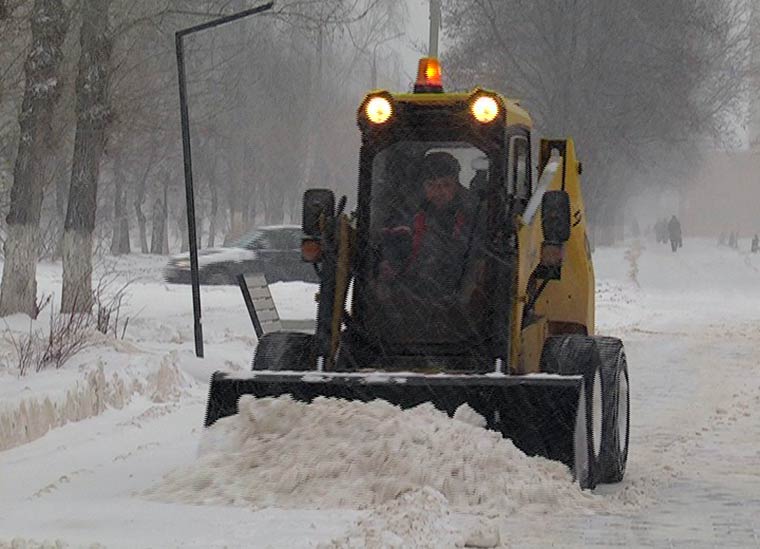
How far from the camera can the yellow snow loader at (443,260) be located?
9.24 meters

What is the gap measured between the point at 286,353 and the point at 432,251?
3.57 ft

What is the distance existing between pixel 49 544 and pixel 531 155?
4.63 meters

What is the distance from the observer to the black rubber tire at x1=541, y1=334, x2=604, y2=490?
8.79 meters

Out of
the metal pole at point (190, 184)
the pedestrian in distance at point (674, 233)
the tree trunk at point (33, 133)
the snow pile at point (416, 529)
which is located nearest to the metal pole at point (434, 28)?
the tree trunk at point (33, 133)

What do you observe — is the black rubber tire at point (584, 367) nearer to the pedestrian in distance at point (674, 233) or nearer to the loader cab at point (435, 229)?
the loader cab at point (435, 229)

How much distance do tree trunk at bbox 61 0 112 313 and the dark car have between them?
11534 mm

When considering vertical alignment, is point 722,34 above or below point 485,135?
above

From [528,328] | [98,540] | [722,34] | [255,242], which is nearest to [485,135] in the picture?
[528,328]

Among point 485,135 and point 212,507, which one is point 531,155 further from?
point 212,507

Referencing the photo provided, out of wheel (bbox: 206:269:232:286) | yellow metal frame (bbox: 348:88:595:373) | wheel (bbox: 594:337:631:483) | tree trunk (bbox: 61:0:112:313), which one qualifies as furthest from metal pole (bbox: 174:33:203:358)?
wheel (bbox: 206:269:232:286)

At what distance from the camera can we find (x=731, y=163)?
143875 mm

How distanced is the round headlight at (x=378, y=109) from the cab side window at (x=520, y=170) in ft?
2.53

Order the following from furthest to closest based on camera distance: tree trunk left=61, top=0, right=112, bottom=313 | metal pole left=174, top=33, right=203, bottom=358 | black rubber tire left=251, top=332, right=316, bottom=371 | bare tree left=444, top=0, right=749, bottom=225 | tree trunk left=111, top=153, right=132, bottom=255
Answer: tree trunk left=111, top=153, right=132, bottom=255, bare tree left=444, top=0, right=749, bottom=225, tree trunk left=61, top=0, right=112, bottom=313, metal pole left=174, top=33, right=203, bottom=358, black rubber tire left=251, top=332, right=316, bottom=371

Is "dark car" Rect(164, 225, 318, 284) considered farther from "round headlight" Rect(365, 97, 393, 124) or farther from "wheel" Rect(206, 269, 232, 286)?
"round headlight" Rect(365, 97, 393, 124)
